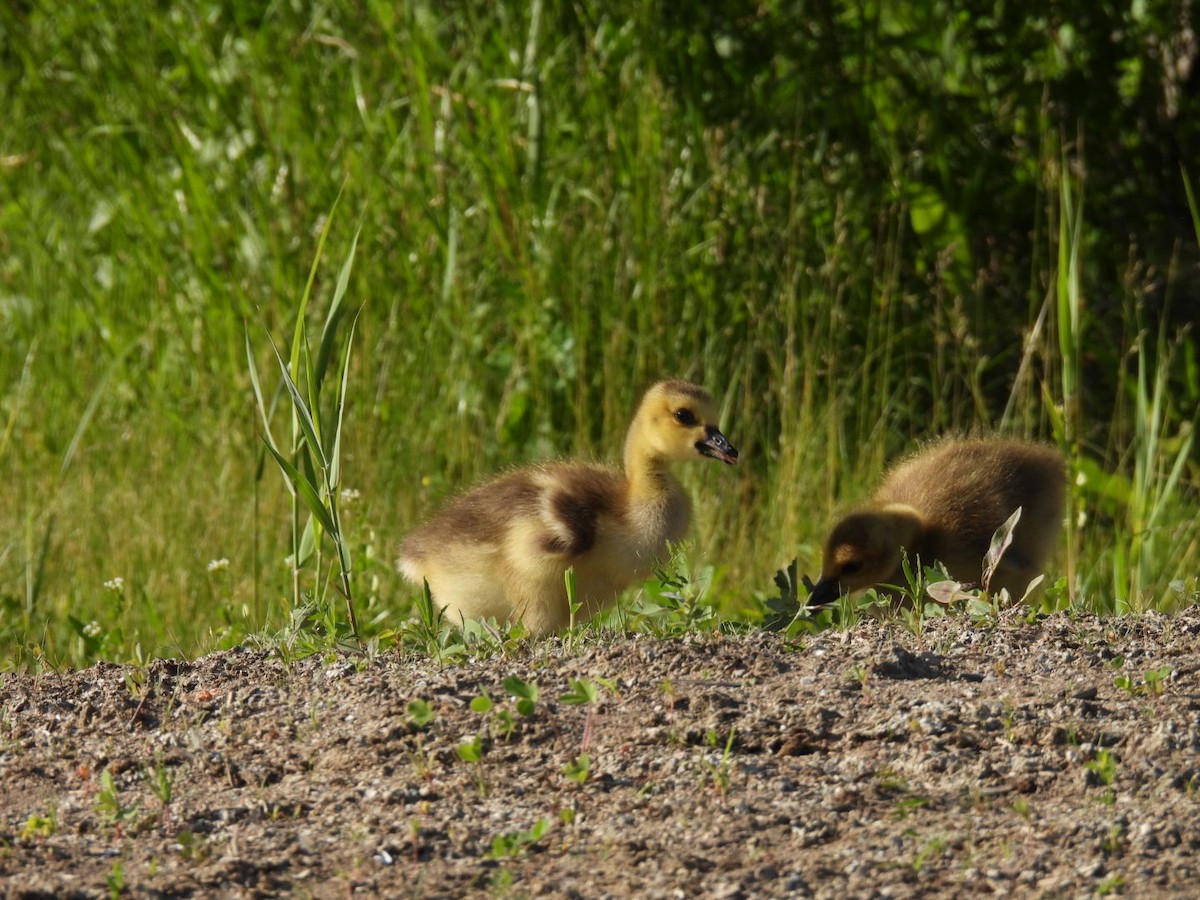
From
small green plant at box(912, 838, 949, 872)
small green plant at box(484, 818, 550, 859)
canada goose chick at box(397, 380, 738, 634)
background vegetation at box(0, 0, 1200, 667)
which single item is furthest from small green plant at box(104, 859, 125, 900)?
background vegetation at box(0, 0, 1200, 667)

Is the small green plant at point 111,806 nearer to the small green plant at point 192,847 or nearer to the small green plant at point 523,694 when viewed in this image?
the small green plant at point 192,847

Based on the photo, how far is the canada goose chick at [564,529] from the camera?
4.98 metres

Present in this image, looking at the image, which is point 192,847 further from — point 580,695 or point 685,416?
point 685,416

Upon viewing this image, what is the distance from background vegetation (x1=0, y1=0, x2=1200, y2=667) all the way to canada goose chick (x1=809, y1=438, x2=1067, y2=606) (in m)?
1.15

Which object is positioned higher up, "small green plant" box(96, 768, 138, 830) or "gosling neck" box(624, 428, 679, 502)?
"small green plant" box(96, 768, 138, 830)

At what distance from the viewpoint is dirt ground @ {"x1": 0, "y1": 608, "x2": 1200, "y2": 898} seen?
275 cm

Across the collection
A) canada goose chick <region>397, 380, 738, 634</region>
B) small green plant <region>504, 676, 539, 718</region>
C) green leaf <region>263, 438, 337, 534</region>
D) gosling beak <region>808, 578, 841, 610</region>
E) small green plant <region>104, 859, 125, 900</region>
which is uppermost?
green leaf <region>263, 438, 337, 534</region>

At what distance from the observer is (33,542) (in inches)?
253

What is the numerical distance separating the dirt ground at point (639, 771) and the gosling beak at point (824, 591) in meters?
1.13

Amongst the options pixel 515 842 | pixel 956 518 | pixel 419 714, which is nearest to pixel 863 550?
pixel 956 518

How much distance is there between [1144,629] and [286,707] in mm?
1913

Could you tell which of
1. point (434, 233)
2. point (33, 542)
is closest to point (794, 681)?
point (33, 542)

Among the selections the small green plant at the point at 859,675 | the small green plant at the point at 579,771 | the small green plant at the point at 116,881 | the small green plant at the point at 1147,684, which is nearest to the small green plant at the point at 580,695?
the small green plant at the point at 579,771

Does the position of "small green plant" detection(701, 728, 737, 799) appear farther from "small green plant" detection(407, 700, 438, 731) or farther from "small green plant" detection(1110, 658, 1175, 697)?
"small green plant" detection(1110, 658, 1175, 697)
